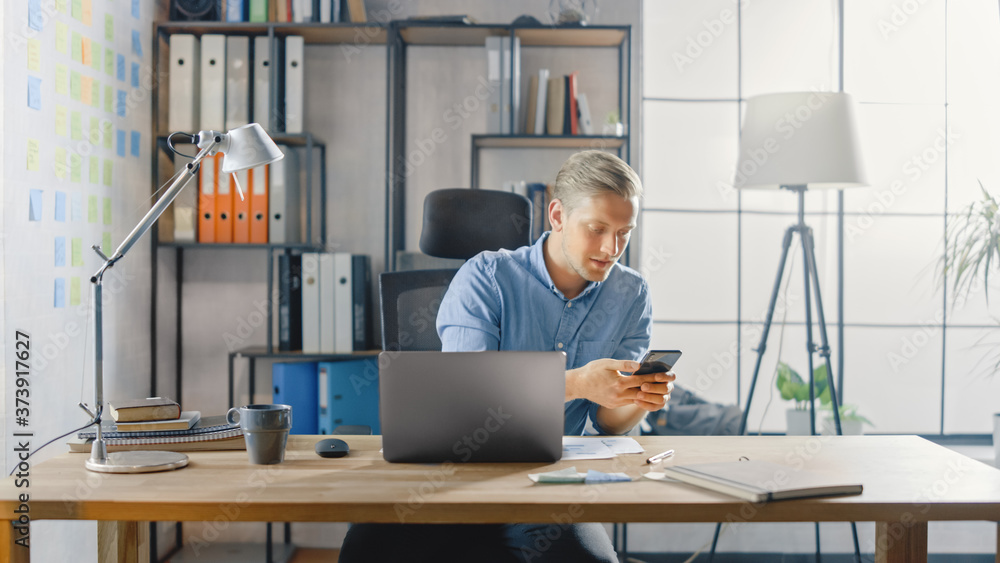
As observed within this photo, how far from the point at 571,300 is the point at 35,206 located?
1.48 m

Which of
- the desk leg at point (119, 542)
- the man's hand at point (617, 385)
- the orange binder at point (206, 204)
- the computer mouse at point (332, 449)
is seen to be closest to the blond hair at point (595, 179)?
the man's hand at point (617, 385)

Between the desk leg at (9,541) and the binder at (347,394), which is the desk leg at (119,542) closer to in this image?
the desk leg at (9,541)

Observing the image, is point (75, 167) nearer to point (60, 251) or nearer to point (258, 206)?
point (60, 251)

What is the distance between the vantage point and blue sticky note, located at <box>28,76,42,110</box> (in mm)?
1884

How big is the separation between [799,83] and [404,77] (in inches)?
70.1

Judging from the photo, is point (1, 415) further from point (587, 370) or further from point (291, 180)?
point (587, 370)

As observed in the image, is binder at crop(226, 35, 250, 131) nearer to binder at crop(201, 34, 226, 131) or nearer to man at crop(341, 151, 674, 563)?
binder at crop(201, 34, 226, 131)

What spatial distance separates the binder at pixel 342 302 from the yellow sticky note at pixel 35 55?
110cm

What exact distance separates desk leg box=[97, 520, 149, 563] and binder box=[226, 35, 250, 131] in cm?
177

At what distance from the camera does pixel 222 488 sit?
101 cm

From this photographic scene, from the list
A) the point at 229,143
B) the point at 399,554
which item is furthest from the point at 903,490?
the point at 229,143

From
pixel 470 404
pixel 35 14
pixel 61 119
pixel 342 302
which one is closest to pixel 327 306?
pixel 342 302

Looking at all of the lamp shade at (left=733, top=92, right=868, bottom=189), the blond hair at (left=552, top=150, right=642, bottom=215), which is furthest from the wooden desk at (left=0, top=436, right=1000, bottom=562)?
the lamp shade at (left=733, top=92, right=868, bottom=189)

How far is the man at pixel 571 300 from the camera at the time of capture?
4.70 ft
